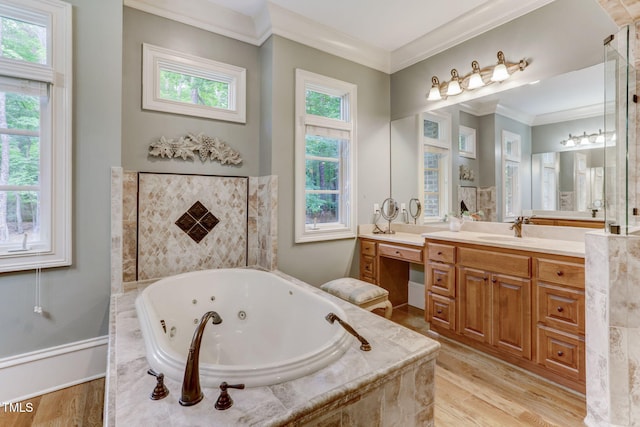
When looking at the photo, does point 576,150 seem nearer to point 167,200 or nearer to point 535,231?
point 535,231

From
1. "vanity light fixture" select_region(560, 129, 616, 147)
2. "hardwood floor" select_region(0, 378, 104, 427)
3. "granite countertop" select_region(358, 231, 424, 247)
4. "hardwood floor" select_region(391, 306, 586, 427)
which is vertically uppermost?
"vanity light fixture" select_region(560, 129, 616, 147)

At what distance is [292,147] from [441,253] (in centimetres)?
169

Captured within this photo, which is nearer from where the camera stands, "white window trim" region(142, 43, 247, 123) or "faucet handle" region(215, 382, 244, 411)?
"faucet handle" region(215, 382, 244, 411)

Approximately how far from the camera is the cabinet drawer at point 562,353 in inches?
73.7

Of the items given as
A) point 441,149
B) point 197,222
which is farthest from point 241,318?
point 441,149

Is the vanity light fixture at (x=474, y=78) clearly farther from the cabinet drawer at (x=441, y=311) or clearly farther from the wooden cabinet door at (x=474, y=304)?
the cabinet drawer at (x=441, y=311)

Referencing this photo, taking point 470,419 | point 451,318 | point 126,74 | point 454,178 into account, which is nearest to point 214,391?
point 470,419

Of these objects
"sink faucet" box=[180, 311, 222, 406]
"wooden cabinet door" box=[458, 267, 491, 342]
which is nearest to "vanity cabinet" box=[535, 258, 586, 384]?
"wooden cabinet door" box=[458, 267, 491, 342]

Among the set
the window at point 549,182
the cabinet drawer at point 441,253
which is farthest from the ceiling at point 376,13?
the cabinet drawer at point 441,253

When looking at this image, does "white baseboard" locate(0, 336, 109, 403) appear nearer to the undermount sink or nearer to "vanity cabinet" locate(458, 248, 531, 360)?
"vanity cabinet" locate(458, 248, 531, 360)

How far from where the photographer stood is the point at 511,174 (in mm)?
2693

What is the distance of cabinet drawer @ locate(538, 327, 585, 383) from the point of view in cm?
187

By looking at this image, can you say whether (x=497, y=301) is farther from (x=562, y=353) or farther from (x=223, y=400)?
(x=223, y=400)

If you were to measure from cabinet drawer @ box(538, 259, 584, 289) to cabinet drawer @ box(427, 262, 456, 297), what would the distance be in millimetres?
640
